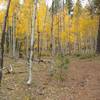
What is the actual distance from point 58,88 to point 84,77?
3.10m

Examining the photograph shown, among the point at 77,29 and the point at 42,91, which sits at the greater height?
the point at 77,29

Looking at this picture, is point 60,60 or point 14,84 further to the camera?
point 60,60

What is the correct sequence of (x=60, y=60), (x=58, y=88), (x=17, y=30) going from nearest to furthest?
1. (x=58, y=88)
2. (x=60, y=60)
3. (x=17, y=30)

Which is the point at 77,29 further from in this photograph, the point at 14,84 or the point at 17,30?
the point at 14,84

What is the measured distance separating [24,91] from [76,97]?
8.19 feet

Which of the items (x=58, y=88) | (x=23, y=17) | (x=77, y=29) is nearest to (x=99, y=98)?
(x=58, y=88)

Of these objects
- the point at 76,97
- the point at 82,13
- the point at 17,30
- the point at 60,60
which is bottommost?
the point at 76,97

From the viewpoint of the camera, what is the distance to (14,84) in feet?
48.0

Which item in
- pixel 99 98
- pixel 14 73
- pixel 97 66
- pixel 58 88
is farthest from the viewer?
pixel 97 66

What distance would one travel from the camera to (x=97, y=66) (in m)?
20.5

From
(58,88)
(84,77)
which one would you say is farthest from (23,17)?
(58,88)

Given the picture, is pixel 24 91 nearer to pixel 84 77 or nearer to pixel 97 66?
pixel 84 77

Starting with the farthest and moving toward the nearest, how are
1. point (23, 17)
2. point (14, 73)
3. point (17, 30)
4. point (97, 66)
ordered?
point (17, 30) < point (23, 17) < point (97, 66) < point (14, 73)

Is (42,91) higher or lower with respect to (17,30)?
lower
